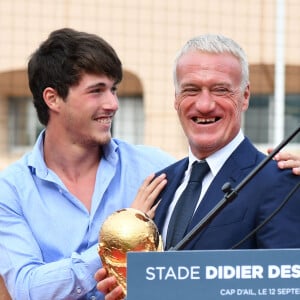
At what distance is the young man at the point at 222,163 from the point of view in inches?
72.5

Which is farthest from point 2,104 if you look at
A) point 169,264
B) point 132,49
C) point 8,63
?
point 169,264

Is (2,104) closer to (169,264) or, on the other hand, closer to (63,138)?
(63,138)

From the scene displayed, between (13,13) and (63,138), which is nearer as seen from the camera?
(63,138)

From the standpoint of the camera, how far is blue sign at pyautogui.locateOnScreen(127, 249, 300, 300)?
1.50 m

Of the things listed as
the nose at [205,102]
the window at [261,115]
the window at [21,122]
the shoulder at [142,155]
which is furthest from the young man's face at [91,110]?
the window at [21,122]

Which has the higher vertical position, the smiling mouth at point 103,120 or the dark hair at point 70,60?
the dark hair at point 70,60

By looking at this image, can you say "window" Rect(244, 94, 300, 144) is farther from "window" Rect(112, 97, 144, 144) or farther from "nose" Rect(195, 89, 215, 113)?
"nose" Rect(195, 89, 215, 113)

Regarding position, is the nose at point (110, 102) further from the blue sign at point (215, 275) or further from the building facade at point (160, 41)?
the building facade at point (160, 41)

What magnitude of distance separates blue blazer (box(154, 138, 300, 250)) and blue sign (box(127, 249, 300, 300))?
1.00ft

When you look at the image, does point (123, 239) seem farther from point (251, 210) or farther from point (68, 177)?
point (68, 177)

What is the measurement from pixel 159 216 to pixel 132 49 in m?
7.34

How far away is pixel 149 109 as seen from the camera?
9.32 metres

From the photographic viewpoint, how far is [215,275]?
1.51m

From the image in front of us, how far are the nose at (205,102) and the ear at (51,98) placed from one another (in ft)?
1.83
